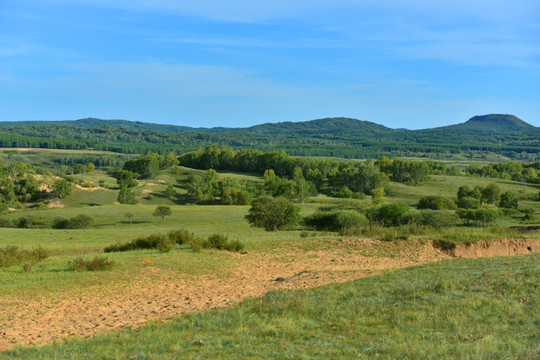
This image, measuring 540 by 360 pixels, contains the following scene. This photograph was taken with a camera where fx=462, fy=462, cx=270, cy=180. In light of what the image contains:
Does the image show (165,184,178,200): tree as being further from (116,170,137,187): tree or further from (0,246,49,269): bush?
(0,246,49,269): bush

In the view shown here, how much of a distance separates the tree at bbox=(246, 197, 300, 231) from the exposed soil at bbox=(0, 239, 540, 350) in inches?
795

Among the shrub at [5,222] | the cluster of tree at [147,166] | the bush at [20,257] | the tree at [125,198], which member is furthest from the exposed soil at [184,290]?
the cluster of tree at [147,166]

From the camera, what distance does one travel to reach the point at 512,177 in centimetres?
15412

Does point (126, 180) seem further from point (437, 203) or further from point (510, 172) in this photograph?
point (510, 172)

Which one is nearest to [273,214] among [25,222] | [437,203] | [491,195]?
[25,222]

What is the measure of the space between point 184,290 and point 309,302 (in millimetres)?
5254

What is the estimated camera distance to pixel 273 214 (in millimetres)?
44875

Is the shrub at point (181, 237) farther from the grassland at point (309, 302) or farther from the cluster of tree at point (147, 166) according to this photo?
the cluster of tree at point (147, 166)

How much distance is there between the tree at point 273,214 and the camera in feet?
147

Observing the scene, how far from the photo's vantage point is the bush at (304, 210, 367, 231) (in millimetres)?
42719

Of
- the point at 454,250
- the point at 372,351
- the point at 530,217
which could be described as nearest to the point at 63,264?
the point at 372,351

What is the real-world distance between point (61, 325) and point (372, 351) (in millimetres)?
8285

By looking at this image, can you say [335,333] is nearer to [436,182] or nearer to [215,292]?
[215,292]

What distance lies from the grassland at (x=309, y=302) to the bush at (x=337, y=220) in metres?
17.6
